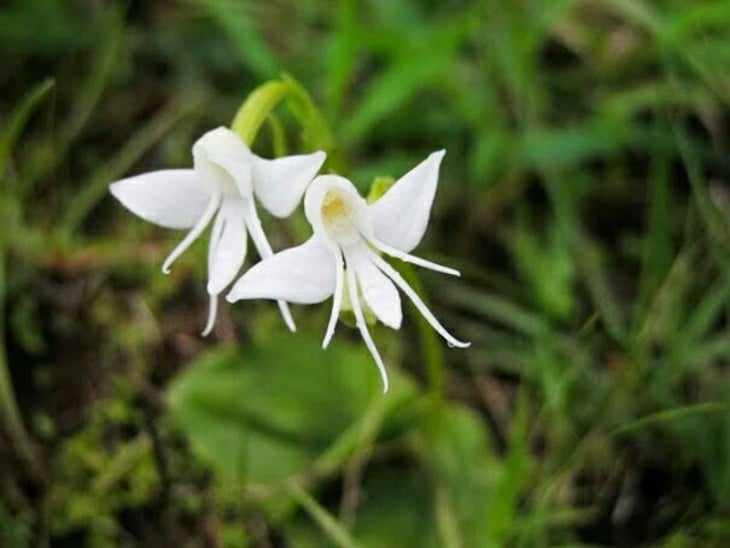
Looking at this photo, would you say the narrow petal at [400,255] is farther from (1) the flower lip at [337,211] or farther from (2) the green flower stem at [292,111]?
(2) the green flower stem at [292,111]

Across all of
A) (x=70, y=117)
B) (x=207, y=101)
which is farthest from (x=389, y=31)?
(x=70, y=117)

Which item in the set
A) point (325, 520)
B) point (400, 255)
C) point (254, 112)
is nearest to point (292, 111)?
point (254, 112)

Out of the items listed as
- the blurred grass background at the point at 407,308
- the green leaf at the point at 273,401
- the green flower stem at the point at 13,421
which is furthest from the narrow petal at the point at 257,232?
the green flower stem at the point at 13,421

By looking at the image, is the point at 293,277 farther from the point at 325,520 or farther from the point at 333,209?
the point at 325,520

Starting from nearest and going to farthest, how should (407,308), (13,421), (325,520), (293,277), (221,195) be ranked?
(293,277) < (221,195) < (325,520) < (13,421) < (407,308)

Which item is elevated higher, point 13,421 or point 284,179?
point 284,179

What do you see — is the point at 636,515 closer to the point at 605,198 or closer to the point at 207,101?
the point at 605,198

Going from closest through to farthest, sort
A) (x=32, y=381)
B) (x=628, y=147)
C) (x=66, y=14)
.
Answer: (x=32, y=381)
(x=628, y=147)
(x=66, y=14)
